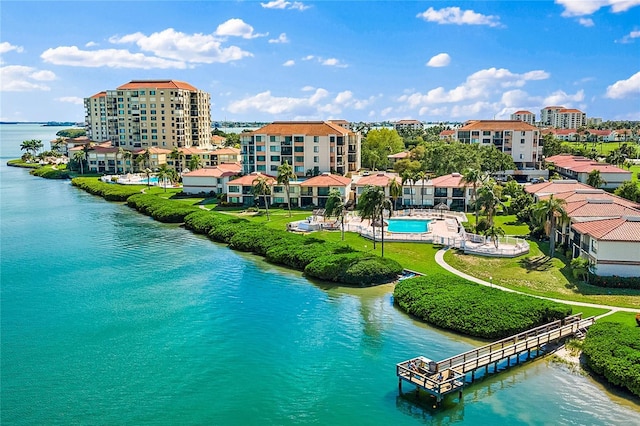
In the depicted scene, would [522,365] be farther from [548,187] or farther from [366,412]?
[548,187]

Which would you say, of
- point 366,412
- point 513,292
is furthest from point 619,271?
point 366,412

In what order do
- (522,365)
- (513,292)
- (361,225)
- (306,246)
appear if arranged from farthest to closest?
(361,225) → (306,246) → (513,292) → (522,365)

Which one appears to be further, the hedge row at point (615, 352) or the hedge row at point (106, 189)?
the hedge row at point (106, 189)

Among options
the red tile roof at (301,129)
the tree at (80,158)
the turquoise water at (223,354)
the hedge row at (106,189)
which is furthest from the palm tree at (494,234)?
the tree at (80,158)

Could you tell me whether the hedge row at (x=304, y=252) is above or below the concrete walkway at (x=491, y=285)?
above

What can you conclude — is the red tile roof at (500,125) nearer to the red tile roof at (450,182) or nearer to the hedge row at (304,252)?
the red tile roof at (450,182)

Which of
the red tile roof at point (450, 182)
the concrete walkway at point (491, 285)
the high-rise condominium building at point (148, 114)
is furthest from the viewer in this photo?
the high-rise condominium building at point (148, 114)

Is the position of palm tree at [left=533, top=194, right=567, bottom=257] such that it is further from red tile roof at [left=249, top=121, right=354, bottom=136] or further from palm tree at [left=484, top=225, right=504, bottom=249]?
red tile roof at [left=249, top=121, right=354, bottom=136]
